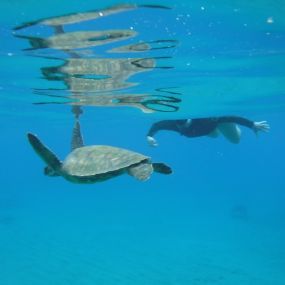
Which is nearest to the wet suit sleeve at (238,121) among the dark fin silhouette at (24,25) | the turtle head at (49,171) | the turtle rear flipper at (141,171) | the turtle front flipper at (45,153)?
the dark fin silhouette at (24,25)

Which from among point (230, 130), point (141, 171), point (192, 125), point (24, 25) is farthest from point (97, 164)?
point (230, 130)

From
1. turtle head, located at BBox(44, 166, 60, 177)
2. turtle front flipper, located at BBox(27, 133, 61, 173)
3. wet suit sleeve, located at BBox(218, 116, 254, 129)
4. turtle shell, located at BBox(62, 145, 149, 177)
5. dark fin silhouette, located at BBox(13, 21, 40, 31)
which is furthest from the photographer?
wet suit sleeve, located at BBox(218, 116, 254, 129)

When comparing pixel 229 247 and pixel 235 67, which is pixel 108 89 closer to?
pixel 235 67

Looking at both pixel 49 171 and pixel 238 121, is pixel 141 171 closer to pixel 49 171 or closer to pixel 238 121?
pixel 49 171

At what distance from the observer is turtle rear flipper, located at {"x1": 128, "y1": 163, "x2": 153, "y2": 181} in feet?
23.6

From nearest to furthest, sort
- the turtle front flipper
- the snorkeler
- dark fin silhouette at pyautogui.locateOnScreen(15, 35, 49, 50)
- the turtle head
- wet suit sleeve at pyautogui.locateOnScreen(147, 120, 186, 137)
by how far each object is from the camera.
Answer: the turtle front flipper → the turtle head → dark fin silhouette at pyautogui.locateOnScreen(15, 35, 49, 50) → the snorkeler → wet suit sleeve at pyautogui.locateOnScreen(147, 120, 186, 137)

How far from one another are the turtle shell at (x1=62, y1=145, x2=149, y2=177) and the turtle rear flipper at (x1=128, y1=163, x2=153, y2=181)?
0.11 m

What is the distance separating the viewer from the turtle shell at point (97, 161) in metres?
7.66

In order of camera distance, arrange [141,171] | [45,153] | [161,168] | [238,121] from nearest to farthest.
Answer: [141,171], [45,153], [161,168], [238,121]

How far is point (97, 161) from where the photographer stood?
802 centimetres

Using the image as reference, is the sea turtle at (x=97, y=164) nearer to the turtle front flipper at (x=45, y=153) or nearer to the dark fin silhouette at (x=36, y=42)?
the turtle front flipper at (x=45, y=153)

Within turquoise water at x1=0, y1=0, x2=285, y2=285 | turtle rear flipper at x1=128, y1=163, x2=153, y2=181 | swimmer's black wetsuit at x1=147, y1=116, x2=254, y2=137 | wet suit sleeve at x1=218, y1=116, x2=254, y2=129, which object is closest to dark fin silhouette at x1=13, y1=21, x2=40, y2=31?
turquoise water at x1=0, y1=0, x2=285, y2=285

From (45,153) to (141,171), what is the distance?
1804 millimetres

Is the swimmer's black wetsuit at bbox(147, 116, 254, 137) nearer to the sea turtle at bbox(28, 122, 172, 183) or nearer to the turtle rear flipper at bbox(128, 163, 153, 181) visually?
the sea turtle at bbox(28, 122, 172, 183)
